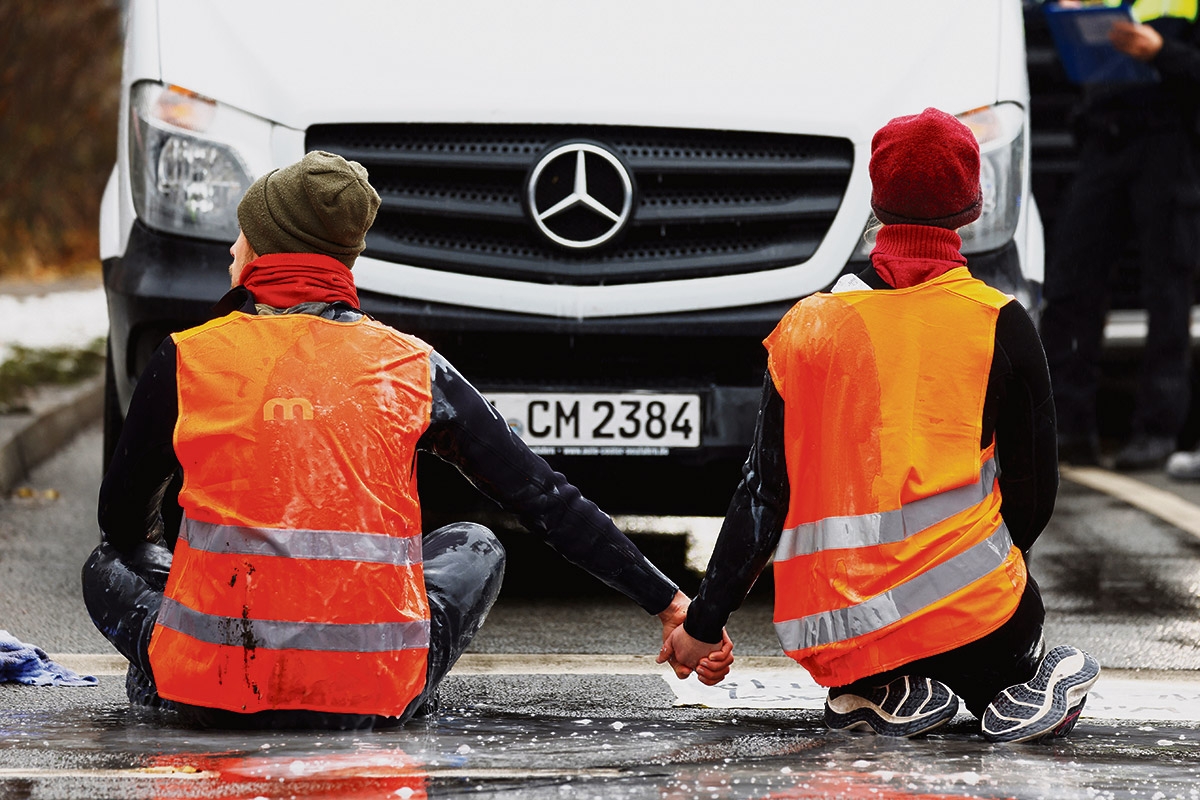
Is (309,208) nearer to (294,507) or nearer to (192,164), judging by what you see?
(294,507)

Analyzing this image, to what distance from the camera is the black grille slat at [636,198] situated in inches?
200

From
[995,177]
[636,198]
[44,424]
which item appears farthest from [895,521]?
[44,424]

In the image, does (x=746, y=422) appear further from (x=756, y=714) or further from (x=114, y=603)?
(x=114, y=603)

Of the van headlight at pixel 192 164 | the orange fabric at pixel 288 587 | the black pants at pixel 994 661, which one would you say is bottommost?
the black pants at pixel 994 661

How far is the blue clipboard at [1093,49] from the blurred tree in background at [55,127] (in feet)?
38.8

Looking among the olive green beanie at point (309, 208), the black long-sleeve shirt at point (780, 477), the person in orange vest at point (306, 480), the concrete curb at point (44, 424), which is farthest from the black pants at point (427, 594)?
the concrete curb at point (44, 424)

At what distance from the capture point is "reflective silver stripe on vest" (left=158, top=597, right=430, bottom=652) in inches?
134

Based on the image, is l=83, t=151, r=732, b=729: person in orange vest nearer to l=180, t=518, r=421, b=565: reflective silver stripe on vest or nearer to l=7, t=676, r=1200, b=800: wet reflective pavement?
l=180, t=518, r=421, b=565: reflective silver stripe on vest

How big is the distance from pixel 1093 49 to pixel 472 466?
17.9ft

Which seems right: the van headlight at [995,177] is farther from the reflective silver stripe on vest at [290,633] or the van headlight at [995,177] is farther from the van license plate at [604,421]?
the reflective silver stripe on vest at [290,633]

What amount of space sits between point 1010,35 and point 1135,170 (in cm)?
338

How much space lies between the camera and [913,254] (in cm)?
369

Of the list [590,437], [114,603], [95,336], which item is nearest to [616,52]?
[590,437]

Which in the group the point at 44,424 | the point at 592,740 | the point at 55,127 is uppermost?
the point at 592,740
